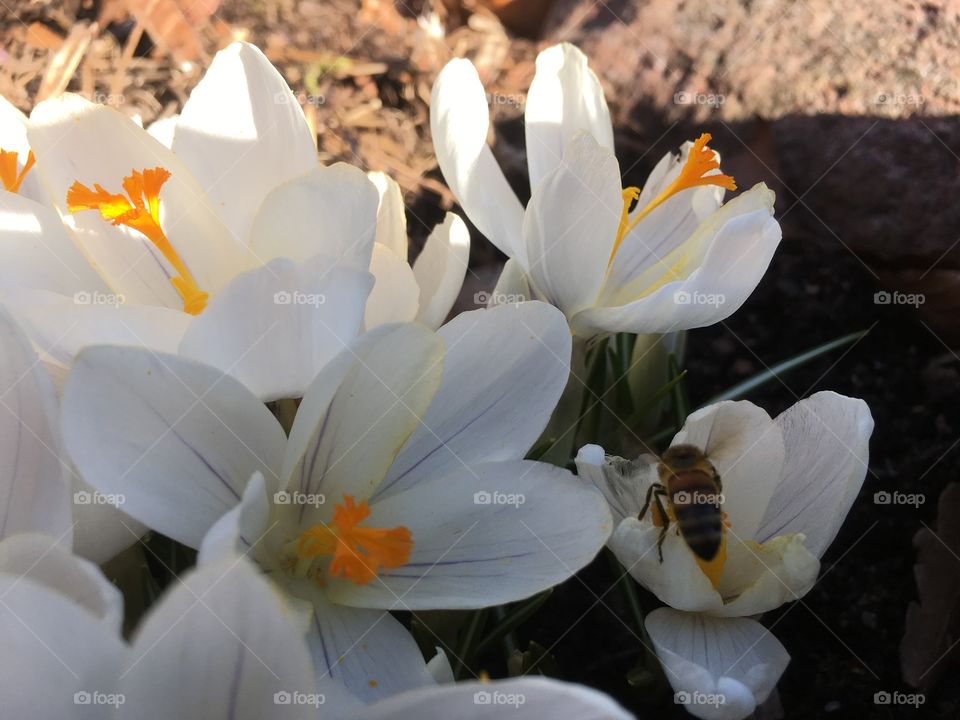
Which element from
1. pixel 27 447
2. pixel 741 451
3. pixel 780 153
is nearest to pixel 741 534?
pixel 741 451

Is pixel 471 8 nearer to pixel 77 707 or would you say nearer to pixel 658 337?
pixel 658 337

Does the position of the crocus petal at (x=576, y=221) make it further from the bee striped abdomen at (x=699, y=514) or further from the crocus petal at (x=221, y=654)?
the crocus petal at (x=221, y=654)

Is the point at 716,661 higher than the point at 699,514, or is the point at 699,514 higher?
the point at 699,514

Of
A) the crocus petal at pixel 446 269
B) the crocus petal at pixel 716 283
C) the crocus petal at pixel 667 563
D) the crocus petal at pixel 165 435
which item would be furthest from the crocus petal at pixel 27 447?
the crocus petal at pixel 716 283

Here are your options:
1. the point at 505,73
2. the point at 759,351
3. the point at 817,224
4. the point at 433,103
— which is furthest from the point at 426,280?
the point at 505,73

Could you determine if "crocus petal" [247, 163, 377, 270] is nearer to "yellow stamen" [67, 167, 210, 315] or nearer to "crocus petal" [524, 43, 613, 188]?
"yellow stamen" [67, 167, 210, 315]

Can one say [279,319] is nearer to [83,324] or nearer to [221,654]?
[83,324]

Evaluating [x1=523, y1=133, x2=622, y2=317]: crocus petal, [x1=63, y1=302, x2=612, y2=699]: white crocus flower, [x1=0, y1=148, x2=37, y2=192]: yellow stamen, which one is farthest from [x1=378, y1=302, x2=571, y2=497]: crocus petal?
[x1=0, y1=148, x2=37, y2=192]: yellow stamen
